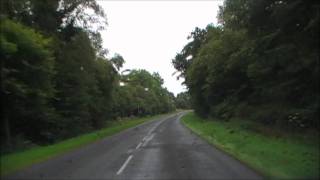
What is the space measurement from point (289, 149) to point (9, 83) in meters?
12.3

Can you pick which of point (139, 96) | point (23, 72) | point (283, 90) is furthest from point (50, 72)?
point (139, 96)

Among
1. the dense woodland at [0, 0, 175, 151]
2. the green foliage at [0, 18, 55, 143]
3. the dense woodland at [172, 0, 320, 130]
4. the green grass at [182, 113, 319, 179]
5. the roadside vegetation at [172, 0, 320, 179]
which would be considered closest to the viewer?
the green grass at [182, 113, 319, 179]

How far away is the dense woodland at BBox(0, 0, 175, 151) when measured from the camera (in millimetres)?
26656

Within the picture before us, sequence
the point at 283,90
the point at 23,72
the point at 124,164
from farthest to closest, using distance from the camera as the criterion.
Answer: the point at 23,72 → the point at 283,90 → the point at 124,164

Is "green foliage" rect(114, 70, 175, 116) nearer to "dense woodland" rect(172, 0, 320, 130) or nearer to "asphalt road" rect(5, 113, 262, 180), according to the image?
"dense woodland" rect(172, 0, 320, 130)

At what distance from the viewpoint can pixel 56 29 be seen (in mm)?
42875

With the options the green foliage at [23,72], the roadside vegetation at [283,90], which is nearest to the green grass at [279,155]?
the roadside vegetation at [283,90]

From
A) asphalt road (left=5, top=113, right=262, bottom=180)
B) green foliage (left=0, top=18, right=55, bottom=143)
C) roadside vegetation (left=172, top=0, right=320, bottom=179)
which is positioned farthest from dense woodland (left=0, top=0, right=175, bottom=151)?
roadside vegetation (left=172, top=0, right=320, bottom=179)

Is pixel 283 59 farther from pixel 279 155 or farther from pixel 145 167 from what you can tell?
pixel 145 167

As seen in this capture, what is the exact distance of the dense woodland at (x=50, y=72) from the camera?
1049 inches

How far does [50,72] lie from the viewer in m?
29.3

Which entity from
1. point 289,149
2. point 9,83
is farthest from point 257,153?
point 9,83

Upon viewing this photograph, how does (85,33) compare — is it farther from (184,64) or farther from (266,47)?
(184,64)

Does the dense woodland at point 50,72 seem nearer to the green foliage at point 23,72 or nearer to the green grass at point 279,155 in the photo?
the green foliage at point 23,72
